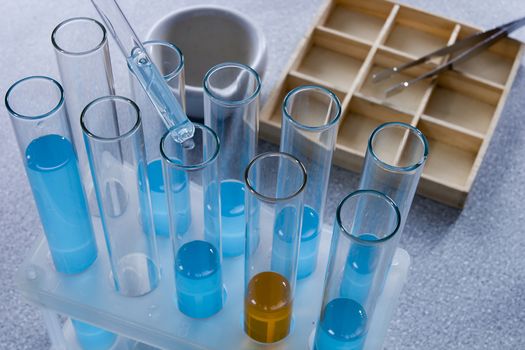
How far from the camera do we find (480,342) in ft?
2.49

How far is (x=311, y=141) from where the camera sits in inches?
21.6

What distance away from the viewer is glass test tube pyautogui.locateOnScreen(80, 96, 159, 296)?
0.52 meters

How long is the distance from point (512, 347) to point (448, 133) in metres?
0.23

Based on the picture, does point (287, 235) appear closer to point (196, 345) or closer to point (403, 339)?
point (196, 345)

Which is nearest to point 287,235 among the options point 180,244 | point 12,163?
point 180,244

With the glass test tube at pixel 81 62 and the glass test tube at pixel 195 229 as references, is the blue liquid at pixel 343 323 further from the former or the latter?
the glass test tube at pixel 81 62

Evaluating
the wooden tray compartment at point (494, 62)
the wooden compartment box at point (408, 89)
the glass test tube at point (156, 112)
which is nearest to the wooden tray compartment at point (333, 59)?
the wooden compartment box at point (408, 89)

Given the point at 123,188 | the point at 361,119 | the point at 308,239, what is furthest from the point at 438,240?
the point at 123,188

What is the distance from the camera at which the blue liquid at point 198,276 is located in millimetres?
560

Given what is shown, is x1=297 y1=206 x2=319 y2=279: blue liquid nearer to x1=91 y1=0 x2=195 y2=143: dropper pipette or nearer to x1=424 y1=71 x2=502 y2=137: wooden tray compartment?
x1=91 y1=0 x2=195 y2=143: dropper pipette

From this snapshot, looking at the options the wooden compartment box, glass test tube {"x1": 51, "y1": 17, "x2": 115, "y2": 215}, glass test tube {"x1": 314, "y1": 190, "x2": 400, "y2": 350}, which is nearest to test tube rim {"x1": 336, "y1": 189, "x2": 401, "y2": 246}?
glass test tube {"x1": 314, "y1": 190, "x2": 400, "y2": 350}

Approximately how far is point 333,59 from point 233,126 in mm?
403

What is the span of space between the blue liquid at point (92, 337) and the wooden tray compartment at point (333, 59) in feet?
1.25

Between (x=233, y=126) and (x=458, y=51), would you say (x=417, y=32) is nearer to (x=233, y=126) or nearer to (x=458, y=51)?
(x=458, y=51)
